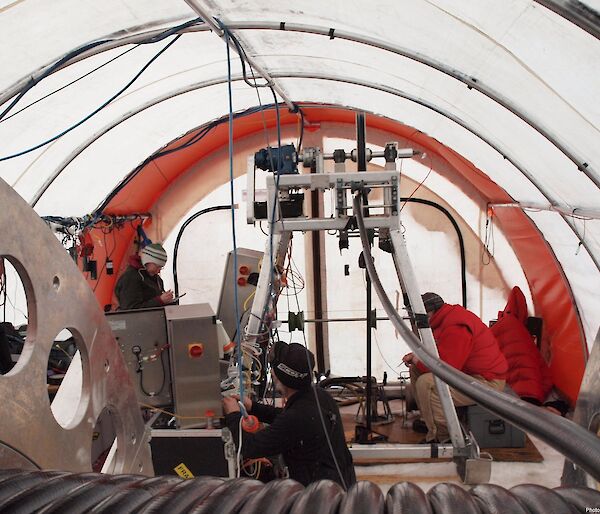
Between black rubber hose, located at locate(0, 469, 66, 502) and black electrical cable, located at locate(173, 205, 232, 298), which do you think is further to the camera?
black electrical cable, located at locate(173, 205, 232, 298)

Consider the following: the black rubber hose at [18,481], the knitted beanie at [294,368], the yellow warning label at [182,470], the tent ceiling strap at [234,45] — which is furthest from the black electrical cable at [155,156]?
the black rubber hose at [18,481]

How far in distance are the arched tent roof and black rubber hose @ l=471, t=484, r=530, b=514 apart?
1993mm

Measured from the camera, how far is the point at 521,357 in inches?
259

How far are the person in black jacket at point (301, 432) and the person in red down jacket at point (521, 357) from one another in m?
3.50

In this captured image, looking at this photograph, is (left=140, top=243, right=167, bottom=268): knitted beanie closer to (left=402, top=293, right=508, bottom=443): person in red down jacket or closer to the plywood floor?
the plywood floor

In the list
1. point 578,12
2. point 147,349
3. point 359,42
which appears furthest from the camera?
point 147,349

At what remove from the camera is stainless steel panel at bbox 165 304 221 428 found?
4008 mm

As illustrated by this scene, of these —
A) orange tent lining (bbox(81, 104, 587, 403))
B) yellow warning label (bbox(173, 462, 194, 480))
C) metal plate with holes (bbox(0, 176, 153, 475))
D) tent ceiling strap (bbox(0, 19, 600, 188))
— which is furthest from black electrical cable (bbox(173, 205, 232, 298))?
metal plate with holes (bbox(0, 176, 153, 475))

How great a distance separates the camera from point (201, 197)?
26.4 ft

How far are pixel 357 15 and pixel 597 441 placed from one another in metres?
3.38

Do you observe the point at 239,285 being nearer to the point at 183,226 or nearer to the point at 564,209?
the point at 183,226

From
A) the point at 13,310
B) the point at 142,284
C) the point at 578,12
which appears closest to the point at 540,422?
the point at 578,12

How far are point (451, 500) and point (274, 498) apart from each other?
0.24m

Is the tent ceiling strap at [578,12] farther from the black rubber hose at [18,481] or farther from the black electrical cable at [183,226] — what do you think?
the black electrical cable at [183,226]
